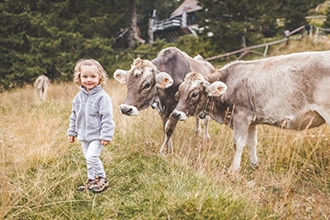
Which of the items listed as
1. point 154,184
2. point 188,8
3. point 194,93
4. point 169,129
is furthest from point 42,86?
point 188,8

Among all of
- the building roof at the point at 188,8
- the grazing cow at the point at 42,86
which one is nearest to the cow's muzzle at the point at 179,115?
the grazing cow at the point at 42,86

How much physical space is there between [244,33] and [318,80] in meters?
15.2

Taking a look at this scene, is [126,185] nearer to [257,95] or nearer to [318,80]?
[257,95]

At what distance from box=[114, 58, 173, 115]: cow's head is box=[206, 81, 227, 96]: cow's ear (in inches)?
26.5

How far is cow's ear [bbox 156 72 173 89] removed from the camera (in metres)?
5.16

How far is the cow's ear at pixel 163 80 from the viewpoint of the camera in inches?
203

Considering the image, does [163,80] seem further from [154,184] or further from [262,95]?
[154,184]

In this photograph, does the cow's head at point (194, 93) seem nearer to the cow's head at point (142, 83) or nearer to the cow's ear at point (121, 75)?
the cow's head at point (142, 83)

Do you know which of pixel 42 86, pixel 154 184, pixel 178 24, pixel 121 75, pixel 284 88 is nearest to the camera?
pixel 154 184

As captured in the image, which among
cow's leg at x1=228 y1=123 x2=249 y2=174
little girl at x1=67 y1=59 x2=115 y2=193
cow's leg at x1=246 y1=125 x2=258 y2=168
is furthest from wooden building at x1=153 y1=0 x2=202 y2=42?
little girl at x1=67 y1=59 x2=115 y2=193

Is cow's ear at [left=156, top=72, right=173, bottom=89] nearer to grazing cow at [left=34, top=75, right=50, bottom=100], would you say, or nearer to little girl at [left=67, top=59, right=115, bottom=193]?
little girl at [left=67, top=59, right=115, bottom=193]

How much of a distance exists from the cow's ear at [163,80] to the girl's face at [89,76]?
1.65 meters

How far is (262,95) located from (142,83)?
6.15 ft

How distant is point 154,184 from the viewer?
3619 millimetres
